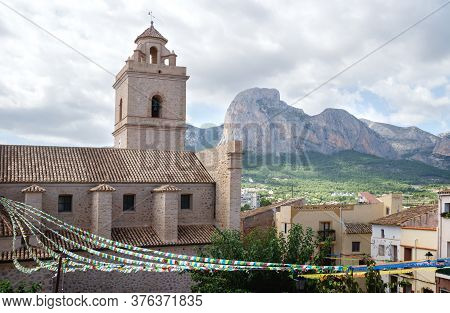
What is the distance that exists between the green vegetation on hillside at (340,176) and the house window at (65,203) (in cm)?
877

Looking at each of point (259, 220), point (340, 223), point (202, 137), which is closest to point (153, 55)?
point (202, 137)

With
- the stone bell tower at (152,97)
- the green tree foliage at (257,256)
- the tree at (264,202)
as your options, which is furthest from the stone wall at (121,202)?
the tree at (264,202)

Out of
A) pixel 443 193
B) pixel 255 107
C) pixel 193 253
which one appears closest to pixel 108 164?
pixel 193 253

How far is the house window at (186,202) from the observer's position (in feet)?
61.8

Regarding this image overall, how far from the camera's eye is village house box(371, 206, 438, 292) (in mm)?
17297

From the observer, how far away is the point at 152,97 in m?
23.9

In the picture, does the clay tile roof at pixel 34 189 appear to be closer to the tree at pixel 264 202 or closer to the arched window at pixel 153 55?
the arched window at pixel 153 55

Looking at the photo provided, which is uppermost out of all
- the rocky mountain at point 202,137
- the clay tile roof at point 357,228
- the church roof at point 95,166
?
the rocky mountain at point 202,137

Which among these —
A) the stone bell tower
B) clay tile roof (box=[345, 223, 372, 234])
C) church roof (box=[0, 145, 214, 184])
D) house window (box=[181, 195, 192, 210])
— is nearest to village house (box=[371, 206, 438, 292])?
clay tile roof (box=[345, 223, 372, 234])

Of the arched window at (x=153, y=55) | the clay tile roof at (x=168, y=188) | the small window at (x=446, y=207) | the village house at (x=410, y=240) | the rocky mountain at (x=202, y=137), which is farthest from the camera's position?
the rocky mountain at (x=202, y=137)

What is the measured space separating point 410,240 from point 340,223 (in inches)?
236

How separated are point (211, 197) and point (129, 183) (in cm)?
368

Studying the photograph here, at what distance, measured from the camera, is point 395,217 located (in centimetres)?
2152

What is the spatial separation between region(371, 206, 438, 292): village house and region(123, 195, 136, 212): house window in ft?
32.9
